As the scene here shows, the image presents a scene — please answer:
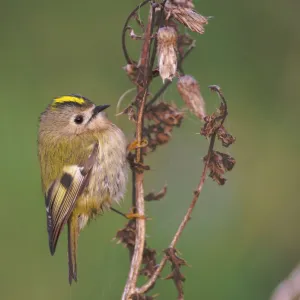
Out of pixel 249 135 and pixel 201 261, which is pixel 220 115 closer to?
pixel 201 261

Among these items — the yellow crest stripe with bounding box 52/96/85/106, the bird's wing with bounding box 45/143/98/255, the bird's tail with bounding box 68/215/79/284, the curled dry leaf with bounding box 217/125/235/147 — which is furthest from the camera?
the yellow crest stripe with bounding box 52/96/85/106

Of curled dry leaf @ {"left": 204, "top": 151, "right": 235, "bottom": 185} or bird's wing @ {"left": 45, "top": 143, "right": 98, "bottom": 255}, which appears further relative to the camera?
bird's wing @ {"left": 45, "top": 143, "right": 98, "bottom": 255}

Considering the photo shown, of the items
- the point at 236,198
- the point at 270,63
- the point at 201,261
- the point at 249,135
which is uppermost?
the point at 270,63

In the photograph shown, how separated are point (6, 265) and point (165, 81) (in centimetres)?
187

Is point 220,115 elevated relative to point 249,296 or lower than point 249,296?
elevated

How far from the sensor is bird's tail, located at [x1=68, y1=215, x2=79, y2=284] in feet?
9.21

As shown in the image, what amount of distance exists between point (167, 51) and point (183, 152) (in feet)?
6.80

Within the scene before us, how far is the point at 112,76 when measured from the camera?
16.1 ft

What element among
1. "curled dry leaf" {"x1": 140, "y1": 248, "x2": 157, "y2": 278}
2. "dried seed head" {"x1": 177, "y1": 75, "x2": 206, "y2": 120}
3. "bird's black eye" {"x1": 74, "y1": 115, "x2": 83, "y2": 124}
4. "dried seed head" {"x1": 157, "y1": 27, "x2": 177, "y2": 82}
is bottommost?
"curled dry leaf" {"x1": 140, "y1": 248, "x2": 157, "y2": 278}

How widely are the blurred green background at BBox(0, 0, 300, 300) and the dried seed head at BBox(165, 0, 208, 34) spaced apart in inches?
56.1

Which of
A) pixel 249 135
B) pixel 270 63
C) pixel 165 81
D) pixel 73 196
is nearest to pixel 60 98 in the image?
pixel 73 196

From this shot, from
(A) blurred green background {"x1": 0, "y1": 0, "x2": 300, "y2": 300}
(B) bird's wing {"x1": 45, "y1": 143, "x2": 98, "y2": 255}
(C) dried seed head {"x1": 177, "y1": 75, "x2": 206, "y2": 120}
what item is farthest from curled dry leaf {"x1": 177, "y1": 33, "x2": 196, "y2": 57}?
(A) blurred green background {"x1": 0, "y1": 0, "x2": 300, "y2": 300}

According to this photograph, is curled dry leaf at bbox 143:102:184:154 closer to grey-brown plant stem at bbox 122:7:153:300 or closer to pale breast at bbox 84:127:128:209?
grey-brown plant stem at bbox 122:7:153:300

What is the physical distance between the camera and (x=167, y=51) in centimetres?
229
